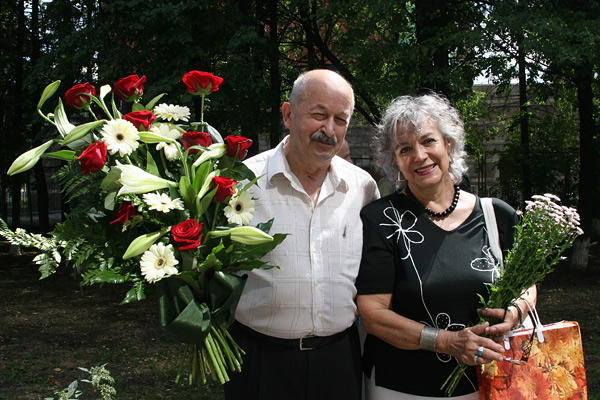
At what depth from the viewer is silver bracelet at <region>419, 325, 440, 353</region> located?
2252 millimetres

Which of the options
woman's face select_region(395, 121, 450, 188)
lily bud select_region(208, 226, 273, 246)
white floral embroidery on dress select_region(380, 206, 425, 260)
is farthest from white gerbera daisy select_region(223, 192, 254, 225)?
woman's face select_region(395, 121, 450, 188)

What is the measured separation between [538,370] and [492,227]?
60 cm

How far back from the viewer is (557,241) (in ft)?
7.06

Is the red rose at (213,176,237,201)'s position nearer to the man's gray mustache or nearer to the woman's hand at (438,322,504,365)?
the man's gray mustache

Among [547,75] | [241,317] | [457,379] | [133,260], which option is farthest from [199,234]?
[547,75]

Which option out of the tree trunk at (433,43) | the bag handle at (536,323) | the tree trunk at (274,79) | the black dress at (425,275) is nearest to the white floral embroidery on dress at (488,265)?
the black dress at (425,275)

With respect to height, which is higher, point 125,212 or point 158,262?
point 125,212

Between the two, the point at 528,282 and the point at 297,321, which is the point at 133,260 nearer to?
the point at 297,321

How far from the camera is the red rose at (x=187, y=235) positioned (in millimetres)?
1837

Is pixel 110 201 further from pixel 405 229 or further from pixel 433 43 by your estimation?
pixel 433 43

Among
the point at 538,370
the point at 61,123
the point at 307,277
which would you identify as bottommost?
the point at 538,370

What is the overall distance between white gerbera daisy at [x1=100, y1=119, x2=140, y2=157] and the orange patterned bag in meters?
1.60

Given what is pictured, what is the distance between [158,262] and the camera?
189 centimetres

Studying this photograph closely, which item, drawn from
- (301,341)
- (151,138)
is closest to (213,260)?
(151,138)
